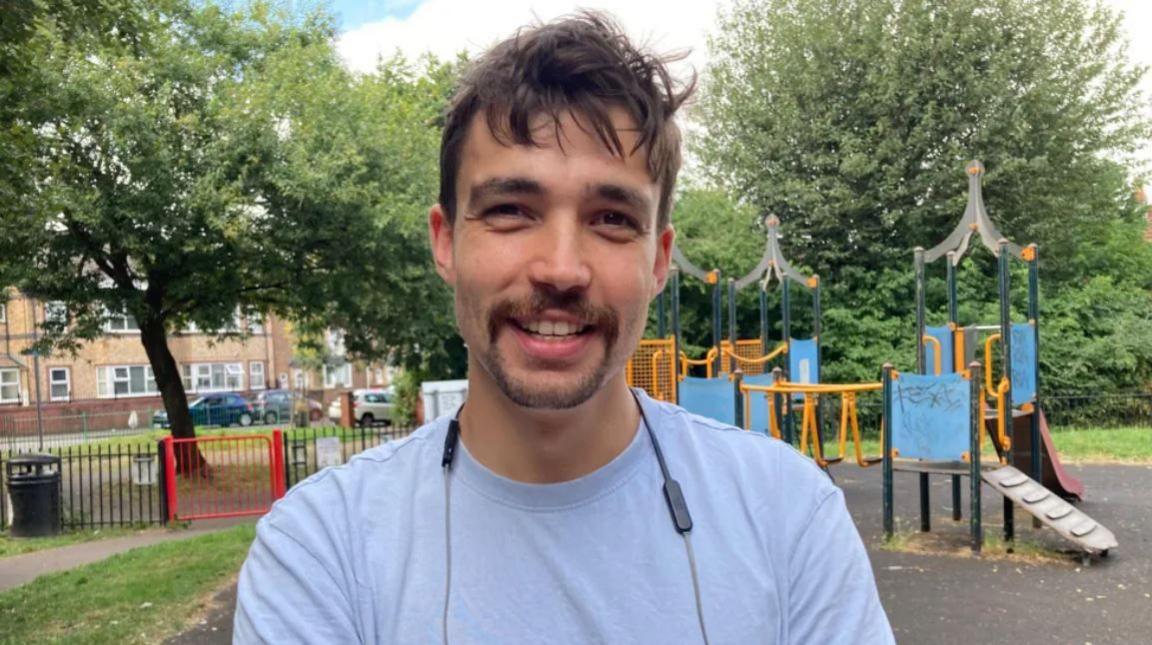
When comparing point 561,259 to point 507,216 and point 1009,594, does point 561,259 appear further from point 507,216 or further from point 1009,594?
point 1009,594

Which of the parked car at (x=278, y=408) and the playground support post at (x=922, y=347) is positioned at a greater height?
the playground support post at (x=922, y=347)

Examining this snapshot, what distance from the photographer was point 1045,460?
1057 cm

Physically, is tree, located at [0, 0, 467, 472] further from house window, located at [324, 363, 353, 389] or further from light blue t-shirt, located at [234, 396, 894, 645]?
house window, located at [324, 363, 353, 389]

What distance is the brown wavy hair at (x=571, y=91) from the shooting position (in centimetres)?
141

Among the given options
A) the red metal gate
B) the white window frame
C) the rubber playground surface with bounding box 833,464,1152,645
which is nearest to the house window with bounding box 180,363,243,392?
→ the white window frame

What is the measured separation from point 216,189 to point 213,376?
3488 centimetres

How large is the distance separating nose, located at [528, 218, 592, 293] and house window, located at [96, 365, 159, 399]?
145 feet

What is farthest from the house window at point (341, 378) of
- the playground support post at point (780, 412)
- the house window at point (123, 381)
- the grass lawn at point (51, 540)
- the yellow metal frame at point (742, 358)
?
the playground support post at point (780, 412)

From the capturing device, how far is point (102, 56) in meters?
12.5

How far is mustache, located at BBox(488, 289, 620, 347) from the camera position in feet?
4.44

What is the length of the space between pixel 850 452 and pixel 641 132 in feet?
53.5

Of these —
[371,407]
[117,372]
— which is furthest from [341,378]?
[371,407]

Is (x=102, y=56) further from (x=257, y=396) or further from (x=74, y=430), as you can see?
(x=257, y=396)

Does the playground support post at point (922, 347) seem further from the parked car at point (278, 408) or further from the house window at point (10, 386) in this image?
the house window at point (10, 386)
